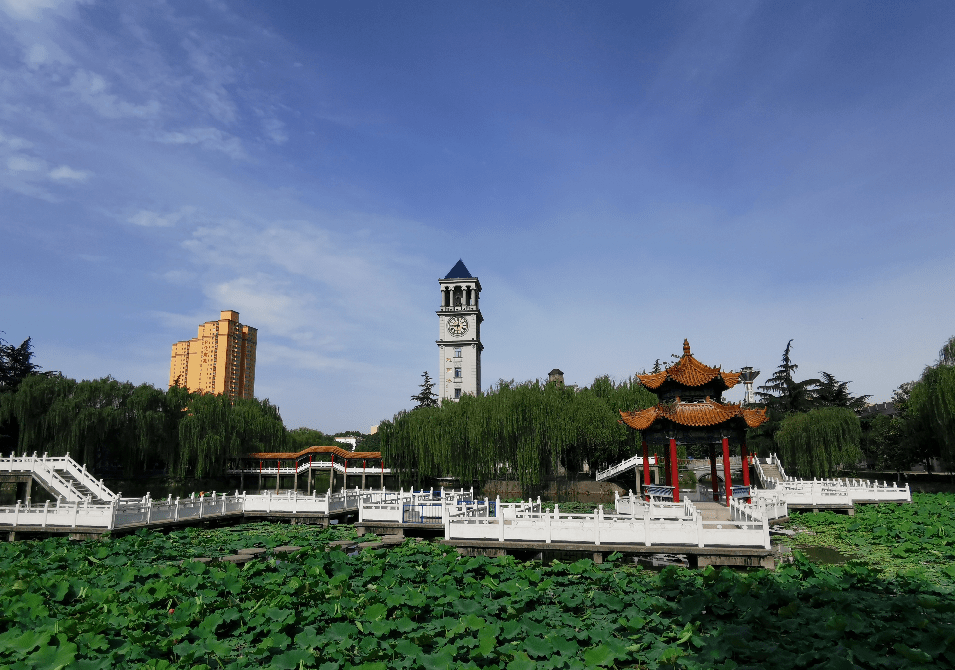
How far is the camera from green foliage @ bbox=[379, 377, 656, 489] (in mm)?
27922

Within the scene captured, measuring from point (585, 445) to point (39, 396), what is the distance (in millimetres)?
27791

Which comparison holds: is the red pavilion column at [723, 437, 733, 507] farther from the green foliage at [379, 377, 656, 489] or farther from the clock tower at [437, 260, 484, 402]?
the clock tower at [437, 260, 484, 402]

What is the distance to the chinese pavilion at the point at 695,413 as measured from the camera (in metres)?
16.5

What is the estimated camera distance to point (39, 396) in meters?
30.5

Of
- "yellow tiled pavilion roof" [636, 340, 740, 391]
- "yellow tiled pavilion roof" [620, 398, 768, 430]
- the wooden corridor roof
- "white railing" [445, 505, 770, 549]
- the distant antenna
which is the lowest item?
"white railing" [445, 505, 770, 549]

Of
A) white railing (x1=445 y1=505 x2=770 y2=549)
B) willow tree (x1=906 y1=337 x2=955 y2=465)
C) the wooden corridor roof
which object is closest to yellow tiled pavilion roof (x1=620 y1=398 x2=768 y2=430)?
white railing (x1=445 y1=505 x2=770 y2=549)

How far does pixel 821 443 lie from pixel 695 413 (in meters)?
19.3

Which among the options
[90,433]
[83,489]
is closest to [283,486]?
[90,433]

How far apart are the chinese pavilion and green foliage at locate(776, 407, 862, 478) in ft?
55.5

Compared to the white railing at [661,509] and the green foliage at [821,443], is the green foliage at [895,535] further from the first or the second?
the green foliage at [821,443]

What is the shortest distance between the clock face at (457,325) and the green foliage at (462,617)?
44776 millimetres

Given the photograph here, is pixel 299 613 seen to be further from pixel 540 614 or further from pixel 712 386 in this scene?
pixel 712 386

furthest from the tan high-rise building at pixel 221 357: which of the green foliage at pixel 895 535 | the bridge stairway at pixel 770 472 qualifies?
the green foliage at pixel 895 535

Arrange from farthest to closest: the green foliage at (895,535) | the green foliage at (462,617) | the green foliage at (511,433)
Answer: the green foliage at (511,433) < the green foliage at (895,535) < the green foliage at (462,617)
